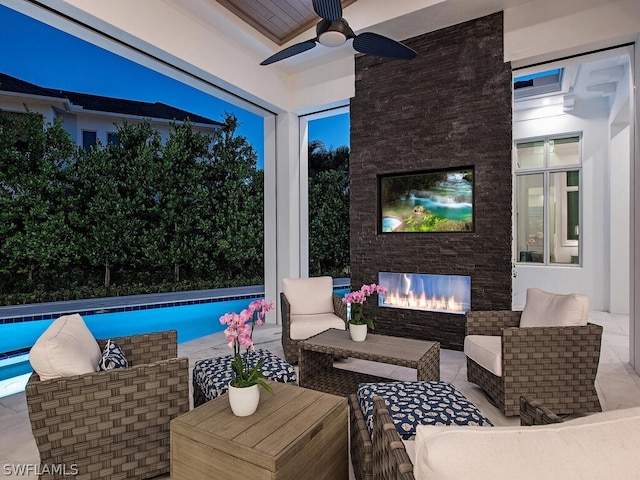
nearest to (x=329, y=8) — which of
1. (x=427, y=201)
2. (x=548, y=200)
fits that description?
(x=427, y=201)

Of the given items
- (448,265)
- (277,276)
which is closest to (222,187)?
(277,276)

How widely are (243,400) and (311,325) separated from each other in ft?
6.56

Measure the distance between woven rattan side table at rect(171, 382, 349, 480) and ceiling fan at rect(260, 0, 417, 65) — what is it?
8.48 feet

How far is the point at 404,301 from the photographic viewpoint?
181 inches

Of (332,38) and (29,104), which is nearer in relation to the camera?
(332,38)

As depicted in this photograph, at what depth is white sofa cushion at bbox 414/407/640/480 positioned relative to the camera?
666mm

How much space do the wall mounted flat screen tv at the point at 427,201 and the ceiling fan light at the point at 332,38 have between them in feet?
6.72

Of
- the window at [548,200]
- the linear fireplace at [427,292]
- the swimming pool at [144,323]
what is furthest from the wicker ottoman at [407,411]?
the window at [548,200]

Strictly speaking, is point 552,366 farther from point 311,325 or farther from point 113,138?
point 113,138

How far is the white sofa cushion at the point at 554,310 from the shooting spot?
2.53 metres

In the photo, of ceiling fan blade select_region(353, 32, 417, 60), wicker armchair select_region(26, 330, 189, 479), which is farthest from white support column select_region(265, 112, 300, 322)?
wicker armchair select_region(26, 330, 189, 479)

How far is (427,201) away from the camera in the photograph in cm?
450

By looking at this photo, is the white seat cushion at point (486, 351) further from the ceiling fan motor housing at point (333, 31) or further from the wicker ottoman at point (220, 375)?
the ceiling fan motor housing at point (333, 31)

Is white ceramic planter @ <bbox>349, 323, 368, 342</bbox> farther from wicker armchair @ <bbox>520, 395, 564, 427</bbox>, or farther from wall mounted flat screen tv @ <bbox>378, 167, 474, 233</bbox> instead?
wall mounted flat screen tv @ <bbox>378, 167, 474, 233</bbox>
